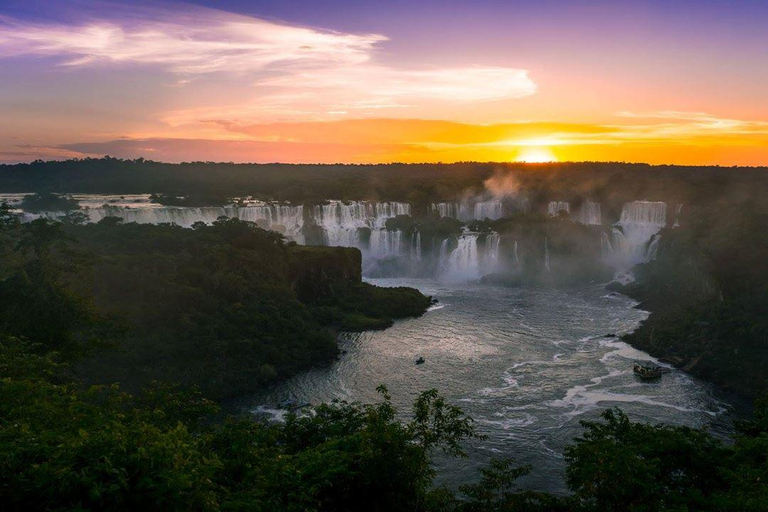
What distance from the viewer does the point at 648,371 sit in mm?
36000

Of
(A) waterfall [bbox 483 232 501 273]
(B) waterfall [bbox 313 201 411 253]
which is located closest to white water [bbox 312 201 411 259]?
(B) waterfall [bbox 313 201 411 253]

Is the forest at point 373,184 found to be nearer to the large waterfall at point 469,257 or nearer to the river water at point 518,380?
the large waterfall at point 469,257

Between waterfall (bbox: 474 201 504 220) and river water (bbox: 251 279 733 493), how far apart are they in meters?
42.8

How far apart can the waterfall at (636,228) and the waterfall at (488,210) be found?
1813cm

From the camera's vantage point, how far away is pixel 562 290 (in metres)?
65.2

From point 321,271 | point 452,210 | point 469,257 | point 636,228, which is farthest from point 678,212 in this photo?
point 321,271

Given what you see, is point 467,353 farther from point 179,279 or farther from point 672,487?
point 672,487

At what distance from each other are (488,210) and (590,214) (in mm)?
15410

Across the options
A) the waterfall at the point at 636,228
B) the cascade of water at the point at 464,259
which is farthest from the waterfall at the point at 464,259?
the waterfall at the point at 636,228

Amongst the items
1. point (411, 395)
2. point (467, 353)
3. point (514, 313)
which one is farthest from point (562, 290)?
point (411, 395)

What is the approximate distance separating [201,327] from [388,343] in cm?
1345

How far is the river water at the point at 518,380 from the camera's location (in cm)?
2786

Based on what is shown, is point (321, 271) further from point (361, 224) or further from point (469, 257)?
point (361, 224)

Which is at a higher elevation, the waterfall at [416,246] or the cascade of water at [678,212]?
the cascade of water at [678,212]
